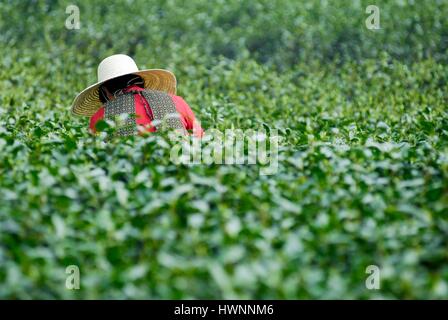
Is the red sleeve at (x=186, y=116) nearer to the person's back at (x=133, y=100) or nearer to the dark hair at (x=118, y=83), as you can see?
the person's back at (x=133, y=100)

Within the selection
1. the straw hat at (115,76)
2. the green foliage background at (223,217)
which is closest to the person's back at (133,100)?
the straw hat at (115,76)

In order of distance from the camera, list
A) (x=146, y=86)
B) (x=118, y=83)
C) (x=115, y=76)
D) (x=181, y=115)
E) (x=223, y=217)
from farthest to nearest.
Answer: (x=146, y=86) → (x=118, y=83) → (x=115, y=76) → (x=181, y=115) → (x=223, y=217)

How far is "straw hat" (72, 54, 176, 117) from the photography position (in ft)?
14.6

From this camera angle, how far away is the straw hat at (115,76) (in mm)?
4457

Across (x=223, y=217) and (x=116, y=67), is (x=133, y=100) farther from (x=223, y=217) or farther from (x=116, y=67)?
(x=223, y=217)

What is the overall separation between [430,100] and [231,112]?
1976mm

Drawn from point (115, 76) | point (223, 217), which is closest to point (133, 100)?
point (115, 76)

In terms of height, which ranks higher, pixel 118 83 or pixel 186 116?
pixel 118 83

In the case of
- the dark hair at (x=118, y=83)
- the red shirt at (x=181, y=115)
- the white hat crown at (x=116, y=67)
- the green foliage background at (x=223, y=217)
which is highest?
the white hat crown at (x=116, y=67)

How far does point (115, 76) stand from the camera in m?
4.41

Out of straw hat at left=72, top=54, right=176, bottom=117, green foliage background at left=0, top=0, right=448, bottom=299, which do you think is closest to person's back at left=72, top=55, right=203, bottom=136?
straw hat at left=72, top=54, right=176, bottom=117

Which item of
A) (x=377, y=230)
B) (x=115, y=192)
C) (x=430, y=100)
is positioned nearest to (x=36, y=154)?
(x=115, y=192)

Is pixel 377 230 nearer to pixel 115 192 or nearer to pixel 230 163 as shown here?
pixel 230 163

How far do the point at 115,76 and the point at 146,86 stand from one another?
0.55m
